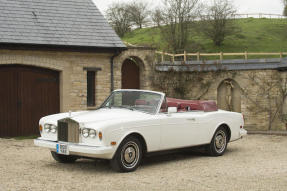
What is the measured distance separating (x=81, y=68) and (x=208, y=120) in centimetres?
747

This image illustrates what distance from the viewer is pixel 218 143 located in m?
9.86

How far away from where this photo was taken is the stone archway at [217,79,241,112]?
19.9m

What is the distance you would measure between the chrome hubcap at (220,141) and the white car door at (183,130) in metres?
0.49

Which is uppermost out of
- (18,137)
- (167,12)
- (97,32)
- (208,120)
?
(167,12)

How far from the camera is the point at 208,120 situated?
948 centimetres

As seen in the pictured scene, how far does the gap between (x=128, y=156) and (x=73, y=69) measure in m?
8.47

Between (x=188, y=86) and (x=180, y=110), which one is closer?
(x=180, y=110)

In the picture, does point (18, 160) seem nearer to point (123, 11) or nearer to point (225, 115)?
point (225, 115)

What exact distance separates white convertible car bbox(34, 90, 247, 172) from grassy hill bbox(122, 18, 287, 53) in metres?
24.0

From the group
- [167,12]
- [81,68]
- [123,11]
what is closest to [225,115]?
[81,68]

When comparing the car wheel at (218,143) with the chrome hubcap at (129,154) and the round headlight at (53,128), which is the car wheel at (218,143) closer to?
the chrome hubcap at (129,154)

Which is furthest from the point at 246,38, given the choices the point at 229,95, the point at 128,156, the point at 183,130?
the point at 128,156

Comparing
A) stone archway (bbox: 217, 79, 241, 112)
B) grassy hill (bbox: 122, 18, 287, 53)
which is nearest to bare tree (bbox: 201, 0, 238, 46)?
grassy hill (bbox: 122, 18, 287, 53)

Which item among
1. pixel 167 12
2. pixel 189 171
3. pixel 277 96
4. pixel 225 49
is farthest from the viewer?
pixel 225 49
